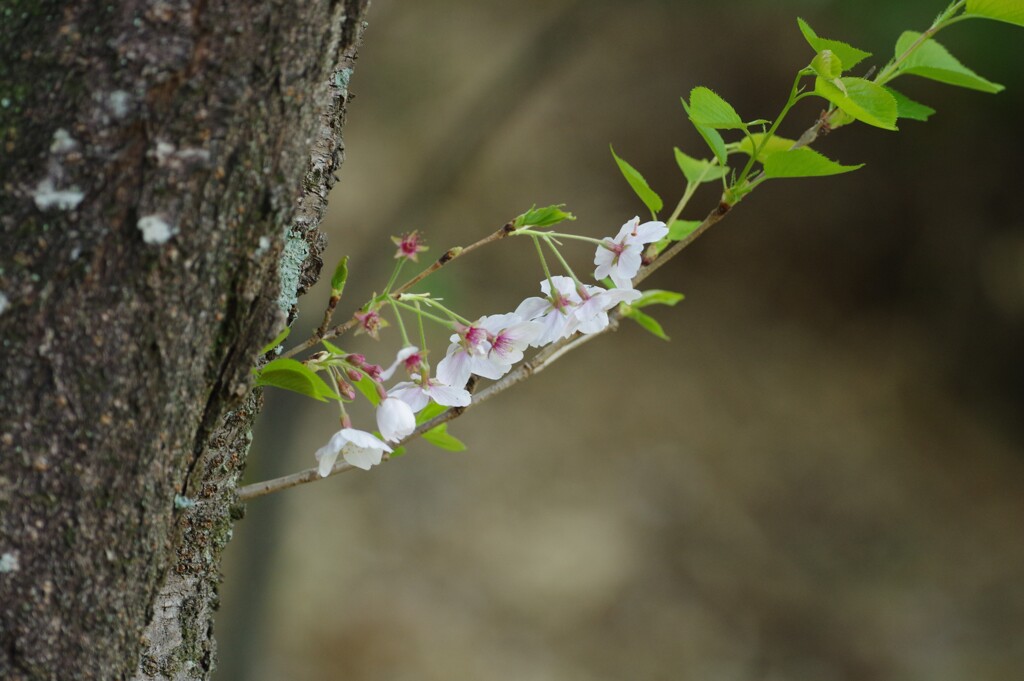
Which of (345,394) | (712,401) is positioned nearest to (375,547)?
(712,401)

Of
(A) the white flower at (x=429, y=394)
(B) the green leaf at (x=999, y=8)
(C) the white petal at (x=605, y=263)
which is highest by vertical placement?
(B) the green leaf at (x=999, y=8)

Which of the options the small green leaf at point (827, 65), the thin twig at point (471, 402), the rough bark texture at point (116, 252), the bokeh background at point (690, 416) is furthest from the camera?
the bokeh background at point (690, 416)

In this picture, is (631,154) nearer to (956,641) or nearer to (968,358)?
(968,358)

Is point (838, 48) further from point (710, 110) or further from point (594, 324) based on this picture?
point (594, 324)

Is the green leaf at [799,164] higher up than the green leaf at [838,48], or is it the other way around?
the green leaf at [838,48]

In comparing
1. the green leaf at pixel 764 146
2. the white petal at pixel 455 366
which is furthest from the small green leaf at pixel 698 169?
the white petal at pixel 455 366

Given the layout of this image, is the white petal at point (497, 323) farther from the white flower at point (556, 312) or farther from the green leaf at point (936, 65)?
the green leaf at point (936, 65)

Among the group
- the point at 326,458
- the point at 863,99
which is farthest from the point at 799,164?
the point at 326,458
